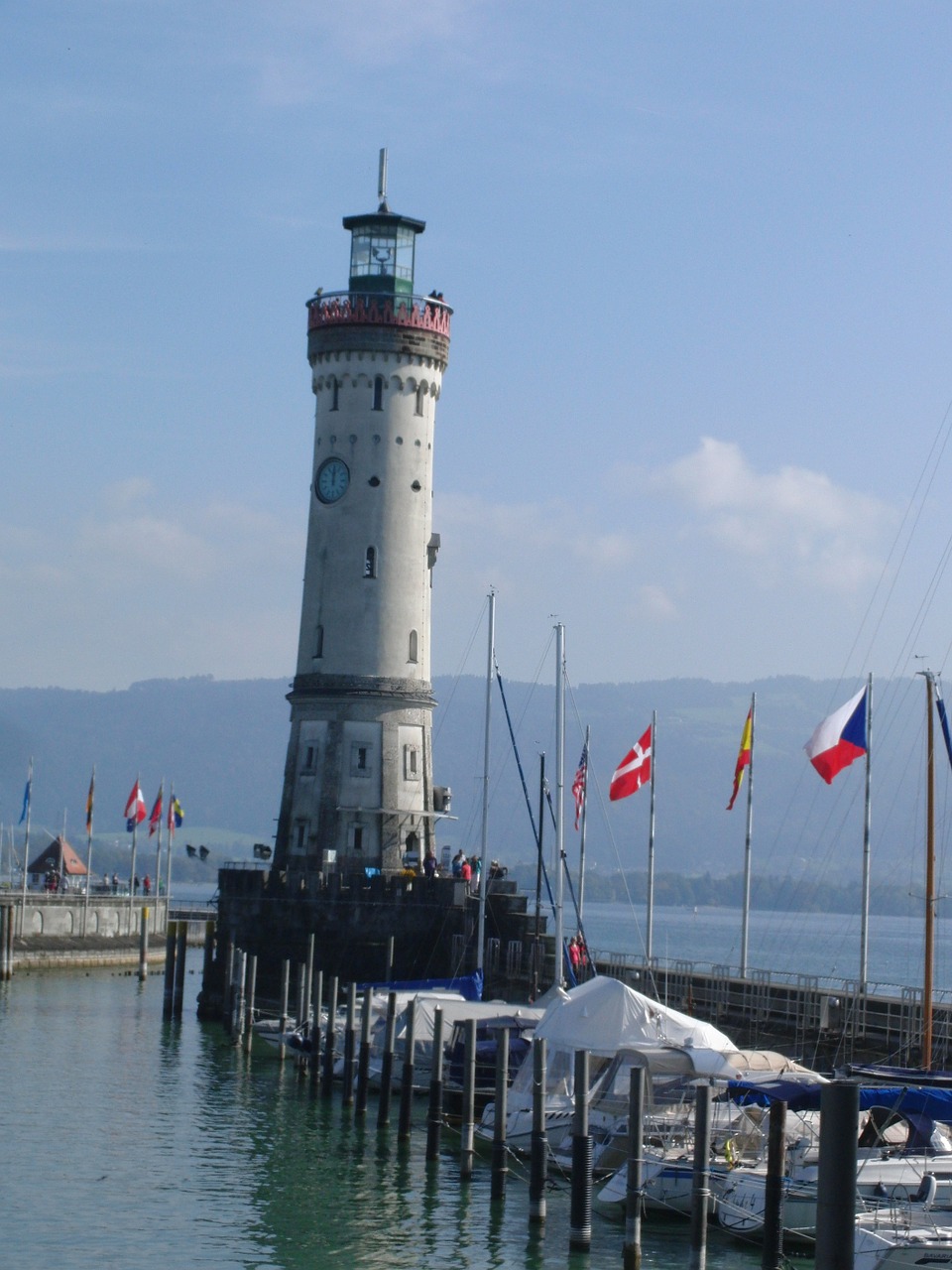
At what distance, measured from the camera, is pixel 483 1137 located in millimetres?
41656

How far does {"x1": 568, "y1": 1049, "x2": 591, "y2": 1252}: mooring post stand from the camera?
32.7 meters

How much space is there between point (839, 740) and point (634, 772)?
10996 millimetres

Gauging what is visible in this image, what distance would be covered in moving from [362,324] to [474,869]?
832 inches

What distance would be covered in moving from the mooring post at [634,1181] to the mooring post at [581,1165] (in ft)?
6.29

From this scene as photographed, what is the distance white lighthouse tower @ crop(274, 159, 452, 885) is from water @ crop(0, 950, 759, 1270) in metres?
16.7

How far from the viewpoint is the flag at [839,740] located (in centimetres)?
4912

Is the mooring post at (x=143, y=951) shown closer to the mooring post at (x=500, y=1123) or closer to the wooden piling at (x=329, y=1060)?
the wooden piling at (x=329, y=1060)

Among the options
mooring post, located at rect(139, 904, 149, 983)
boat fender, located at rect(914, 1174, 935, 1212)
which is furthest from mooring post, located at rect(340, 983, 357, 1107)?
mooring post, located at rect(139, 904, 149, 983)

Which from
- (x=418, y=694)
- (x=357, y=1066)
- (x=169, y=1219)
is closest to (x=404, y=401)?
(x=418, y=694)

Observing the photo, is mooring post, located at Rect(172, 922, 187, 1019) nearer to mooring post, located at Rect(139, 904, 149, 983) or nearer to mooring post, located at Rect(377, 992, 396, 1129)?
mooring post, located at Rect(139, 904, 149, 983)

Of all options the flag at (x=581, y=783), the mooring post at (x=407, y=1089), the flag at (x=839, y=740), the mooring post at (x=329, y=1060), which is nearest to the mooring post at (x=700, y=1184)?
the mooring post at (x=407, y=1089)

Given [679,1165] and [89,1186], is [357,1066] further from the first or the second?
[679,1165]

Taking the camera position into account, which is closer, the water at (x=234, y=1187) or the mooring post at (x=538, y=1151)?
the water at (x=234, y=1187)

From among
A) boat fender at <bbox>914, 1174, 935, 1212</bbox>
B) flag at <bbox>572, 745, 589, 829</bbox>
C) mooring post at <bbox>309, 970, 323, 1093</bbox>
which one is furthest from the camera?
flag at <bbox>572, 745, 589, 829</bbox>
